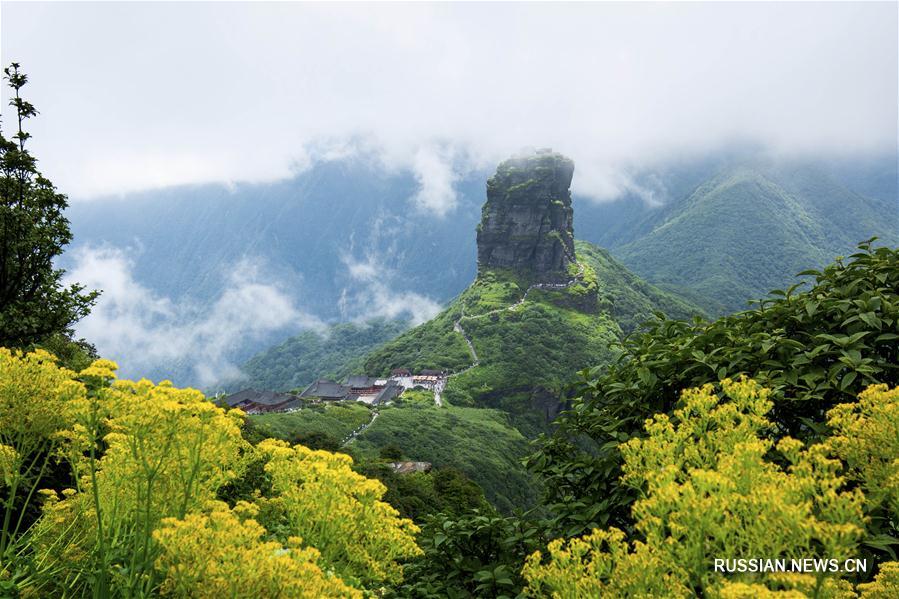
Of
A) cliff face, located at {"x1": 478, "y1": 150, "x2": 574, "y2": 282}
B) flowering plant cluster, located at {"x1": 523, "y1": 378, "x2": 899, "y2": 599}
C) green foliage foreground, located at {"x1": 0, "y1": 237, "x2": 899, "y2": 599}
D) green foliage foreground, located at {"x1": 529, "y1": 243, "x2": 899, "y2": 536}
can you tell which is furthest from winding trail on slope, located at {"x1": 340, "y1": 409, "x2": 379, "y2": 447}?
cliff face, located at {"x1": 478, "y1": 150, "x2": 574, "y2": 282}

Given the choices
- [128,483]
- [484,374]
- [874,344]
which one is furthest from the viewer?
[484,374]

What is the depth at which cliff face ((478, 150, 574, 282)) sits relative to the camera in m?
183

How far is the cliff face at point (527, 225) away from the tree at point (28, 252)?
6817 inches

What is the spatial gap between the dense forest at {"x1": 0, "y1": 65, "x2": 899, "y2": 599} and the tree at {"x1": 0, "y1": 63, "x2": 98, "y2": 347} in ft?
22.4

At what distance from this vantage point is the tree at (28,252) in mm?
12594

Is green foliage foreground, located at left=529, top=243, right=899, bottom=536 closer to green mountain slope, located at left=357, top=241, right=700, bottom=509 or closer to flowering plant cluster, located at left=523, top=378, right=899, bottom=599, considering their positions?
flowering plant cluster, located at left=523, top=378, right=899, bottom=599

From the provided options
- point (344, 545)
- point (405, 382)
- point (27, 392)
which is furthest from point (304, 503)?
point (405, 382)

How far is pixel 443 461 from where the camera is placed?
255ft

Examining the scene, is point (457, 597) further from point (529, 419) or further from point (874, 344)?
point (529, 419)

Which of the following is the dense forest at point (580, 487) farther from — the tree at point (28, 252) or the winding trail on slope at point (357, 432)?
the winding trail on slope at point (357, 432)

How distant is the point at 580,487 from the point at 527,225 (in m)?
186

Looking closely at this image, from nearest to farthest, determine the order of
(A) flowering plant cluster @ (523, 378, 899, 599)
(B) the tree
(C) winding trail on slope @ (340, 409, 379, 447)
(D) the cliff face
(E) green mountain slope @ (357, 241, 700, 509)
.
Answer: (A) flowering plant cluster @ (523, 378, 899, 599), (B) the tree, (C) winding trail on slope @ (340, 409, 379, 447), (E) green mountain slope @ (357, 241, 700, 509), (D) the cliff face

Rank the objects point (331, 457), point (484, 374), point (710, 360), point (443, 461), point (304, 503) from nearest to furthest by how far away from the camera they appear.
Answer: point (304, 503) < point (331, 457) < point (710, 360) < point (443, 461) < point (484, 374)

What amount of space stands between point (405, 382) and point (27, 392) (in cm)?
13693
